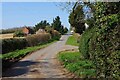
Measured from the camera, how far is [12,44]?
127 ft

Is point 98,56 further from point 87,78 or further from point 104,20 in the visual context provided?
point 87,78

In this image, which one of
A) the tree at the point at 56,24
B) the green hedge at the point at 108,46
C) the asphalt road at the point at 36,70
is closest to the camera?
the green hedge at the point at 108,46

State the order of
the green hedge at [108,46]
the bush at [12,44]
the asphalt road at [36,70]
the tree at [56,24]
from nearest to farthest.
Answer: the green hedge at [108,46] → the asphalt road at [36,70] → the bush at [12,44] → the tree at [56,24]

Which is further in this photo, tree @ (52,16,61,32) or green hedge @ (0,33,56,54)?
tree @ (52,16,61,32)

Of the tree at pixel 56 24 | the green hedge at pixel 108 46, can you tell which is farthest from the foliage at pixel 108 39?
the tree at pixel 56 24

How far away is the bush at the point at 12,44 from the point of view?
34.6 metres

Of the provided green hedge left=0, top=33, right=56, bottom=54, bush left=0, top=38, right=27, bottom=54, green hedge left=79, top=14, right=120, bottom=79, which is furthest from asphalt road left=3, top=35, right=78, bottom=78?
bush left=0, top=38, right=27, bottom=54

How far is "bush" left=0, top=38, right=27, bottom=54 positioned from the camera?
113ft

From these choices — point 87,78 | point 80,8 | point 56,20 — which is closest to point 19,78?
point 87,78

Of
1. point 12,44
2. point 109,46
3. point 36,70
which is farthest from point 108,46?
point 12,44

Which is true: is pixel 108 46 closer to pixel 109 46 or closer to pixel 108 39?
pixel 109 46

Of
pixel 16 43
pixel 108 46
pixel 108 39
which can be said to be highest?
pixel 108 39

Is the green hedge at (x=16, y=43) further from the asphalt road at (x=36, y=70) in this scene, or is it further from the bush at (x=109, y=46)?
the bush at (x=109, y=46)

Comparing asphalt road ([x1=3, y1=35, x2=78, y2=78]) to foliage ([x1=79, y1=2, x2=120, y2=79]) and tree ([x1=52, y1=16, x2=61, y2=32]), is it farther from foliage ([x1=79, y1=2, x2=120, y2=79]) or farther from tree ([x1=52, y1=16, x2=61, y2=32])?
tree ([x1=52, y1=16, x2=61, y2=32])
